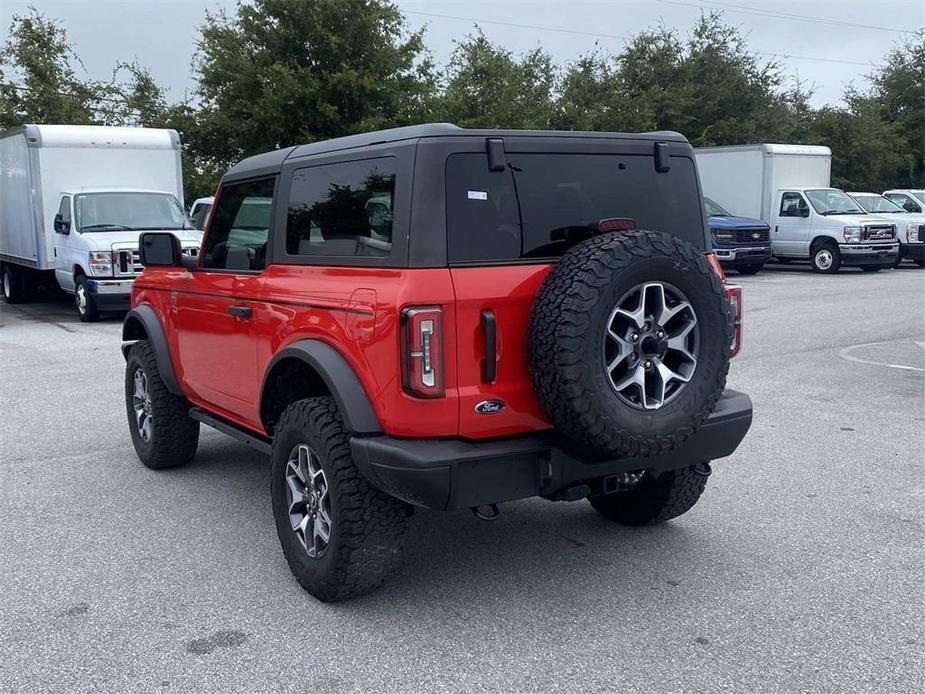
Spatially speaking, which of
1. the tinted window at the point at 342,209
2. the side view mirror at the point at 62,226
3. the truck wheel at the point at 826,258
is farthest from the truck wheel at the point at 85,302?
the truck wheel at the point at 826,258

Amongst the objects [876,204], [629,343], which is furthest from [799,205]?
[629,343]

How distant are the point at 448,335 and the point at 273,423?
1437 millimetres

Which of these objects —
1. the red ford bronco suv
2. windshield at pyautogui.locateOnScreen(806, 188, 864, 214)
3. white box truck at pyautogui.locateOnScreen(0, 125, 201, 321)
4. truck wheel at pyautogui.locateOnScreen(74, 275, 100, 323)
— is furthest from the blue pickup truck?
the red ford bronco suv

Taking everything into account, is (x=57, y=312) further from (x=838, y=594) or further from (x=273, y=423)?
(x=838, y=594)

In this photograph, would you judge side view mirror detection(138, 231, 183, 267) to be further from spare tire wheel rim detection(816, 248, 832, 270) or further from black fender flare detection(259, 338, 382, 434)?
spare tire wheel rim detection(816, 248, 832, 270)

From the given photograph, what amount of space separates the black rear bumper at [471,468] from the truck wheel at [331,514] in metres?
0.18

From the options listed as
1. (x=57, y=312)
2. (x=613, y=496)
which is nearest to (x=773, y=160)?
(x=57, y=312)

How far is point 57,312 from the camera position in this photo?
16172 mm

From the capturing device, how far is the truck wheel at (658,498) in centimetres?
475

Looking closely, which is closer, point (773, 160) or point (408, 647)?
point (408, 647)

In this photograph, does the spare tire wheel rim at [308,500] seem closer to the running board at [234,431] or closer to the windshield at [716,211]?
the running board at [234,431]

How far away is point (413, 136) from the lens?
3801 millimetres

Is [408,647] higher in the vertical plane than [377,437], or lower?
lower

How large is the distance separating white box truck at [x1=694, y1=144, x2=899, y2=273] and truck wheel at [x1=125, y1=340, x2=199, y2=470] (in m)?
18.7
